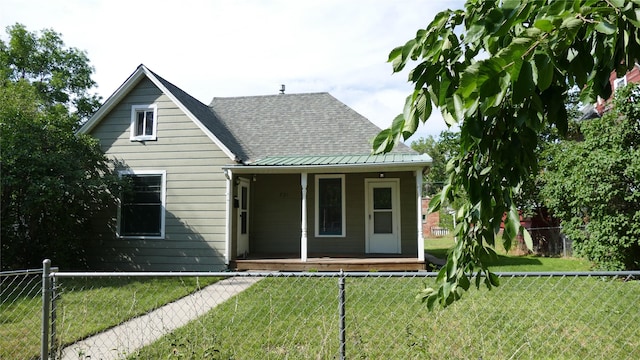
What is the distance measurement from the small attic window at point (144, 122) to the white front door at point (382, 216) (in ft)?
20.5

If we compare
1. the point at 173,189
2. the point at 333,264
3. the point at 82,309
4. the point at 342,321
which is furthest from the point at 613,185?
the point at 173,189

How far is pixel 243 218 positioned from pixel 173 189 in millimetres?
2115

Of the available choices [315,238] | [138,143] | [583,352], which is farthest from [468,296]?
[138,143]

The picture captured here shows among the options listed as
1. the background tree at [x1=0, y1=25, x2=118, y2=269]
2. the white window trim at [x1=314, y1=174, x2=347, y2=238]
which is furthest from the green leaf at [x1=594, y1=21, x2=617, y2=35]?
the white window trim at [x1=314, y1=174, x2=347, y2=238]

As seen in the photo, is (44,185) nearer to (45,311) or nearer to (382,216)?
(45,311)

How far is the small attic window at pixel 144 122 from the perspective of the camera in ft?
38.5

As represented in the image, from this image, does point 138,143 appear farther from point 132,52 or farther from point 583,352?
point 583,352

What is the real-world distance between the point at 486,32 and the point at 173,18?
5.71m

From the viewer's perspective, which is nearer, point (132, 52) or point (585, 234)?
point (585, 234)

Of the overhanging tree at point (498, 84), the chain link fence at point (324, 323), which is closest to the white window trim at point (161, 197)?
the chain link fence at point (324, 323)

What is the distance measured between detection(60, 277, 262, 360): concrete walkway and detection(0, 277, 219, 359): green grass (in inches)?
6.6

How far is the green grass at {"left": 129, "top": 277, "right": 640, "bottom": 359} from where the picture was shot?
15.2 ft

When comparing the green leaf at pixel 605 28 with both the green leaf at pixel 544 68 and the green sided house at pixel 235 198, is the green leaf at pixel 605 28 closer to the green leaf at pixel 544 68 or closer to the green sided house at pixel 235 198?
the green leaf at pixel 544 68

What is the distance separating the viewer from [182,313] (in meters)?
6.62
